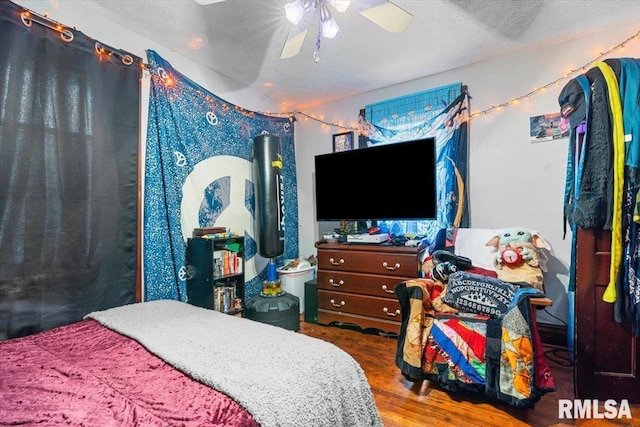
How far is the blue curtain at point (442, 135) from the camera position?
2.77 meters

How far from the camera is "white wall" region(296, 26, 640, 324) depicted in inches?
96.0

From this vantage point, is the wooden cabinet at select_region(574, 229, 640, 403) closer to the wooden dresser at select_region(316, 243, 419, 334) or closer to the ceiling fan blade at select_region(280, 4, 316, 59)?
the wooden dresser at select_region(316, 243, 419, 334)

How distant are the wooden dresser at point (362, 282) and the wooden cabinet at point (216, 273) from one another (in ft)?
2.51

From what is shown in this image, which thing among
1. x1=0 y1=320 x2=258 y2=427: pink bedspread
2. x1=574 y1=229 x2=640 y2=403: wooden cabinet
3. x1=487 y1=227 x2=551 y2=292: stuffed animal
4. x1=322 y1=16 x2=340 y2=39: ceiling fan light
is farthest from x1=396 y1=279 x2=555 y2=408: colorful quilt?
x1=322 y1=16 x2=340 y2=39: ceiling fan light

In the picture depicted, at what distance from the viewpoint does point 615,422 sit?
152 cm

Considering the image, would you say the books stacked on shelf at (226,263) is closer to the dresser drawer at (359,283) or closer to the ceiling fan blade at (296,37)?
the dresser drawer at (359,283)

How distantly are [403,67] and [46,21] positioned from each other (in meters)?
2.58

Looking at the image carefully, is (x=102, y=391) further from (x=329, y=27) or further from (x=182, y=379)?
(x=329, y=27)

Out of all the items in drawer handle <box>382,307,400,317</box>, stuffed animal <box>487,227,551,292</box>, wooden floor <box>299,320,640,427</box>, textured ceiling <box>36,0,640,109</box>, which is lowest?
wooden floor <box>299,320,640,427</box>

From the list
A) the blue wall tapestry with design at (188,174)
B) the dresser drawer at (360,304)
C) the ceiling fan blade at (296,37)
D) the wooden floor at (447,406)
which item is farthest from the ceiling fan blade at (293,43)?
the wooden floor at (447,406)

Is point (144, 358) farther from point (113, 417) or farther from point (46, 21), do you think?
point (46, 21)

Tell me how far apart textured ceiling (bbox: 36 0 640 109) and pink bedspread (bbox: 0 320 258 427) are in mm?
1997

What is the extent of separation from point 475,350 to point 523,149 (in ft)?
5.96

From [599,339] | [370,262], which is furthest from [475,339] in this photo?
[370,262]
